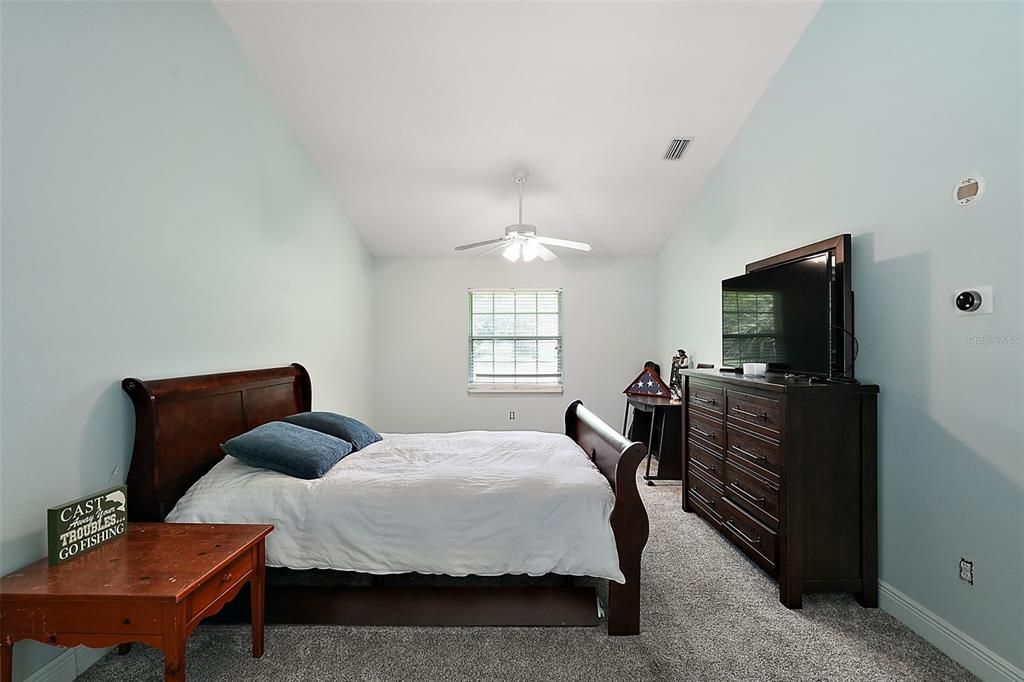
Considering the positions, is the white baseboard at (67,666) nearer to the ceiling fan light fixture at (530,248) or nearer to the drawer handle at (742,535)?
the drawer handle at (742,535)

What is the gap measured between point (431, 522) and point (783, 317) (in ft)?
7.69

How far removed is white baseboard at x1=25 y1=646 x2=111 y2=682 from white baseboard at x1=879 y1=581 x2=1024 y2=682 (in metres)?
3.38

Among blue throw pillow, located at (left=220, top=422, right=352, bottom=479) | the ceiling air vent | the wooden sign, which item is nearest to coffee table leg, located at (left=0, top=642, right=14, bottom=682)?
the wooden sign

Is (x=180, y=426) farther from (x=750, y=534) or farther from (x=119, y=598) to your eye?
(x=750, y=534)

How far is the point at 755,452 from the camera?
2748 mm

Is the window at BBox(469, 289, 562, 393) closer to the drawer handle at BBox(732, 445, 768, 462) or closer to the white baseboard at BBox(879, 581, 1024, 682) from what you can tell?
the drawer handle at BBox(732, 445, 768, 462)

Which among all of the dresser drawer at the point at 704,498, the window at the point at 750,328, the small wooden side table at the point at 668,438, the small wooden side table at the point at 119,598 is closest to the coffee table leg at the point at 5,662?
the small wooden side table at the point at 119,598

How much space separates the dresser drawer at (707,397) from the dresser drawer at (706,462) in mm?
301

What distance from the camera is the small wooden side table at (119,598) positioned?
1.45 metres

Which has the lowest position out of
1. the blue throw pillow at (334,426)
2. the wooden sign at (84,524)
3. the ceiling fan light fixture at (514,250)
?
the wooden sign at (84,524)

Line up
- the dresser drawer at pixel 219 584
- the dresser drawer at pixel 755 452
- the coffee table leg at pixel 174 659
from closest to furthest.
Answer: the coffee table leg at pixel 174 659, the dresser drawer at pixel 219 584, the dresser drawer at pixel 755 452

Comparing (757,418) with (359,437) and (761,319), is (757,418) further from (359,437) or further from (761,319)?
(359,437)

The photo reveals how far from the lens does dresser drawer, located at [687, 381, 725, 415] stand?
322 centimetres

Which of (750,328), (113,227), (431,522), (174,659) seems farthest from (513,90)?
(174,659)
